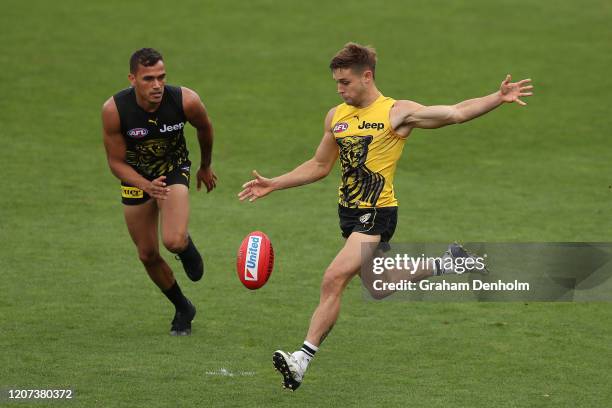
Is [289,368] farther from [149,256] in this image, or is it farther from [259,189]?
[149,256]

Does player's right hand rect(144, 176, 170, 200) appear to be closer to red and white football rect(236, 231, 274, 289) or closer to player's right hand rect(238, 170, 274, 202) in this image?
player's right hand rect(238, 170, 274, 202)

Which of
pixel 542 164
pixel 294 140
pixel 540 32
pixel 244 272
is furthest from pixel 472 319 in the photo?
pixel 540 32

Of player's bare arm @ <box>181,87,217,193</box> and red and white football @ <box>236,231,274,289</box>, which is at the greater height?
player's bare arm @ <box>181,87,217,193</box>

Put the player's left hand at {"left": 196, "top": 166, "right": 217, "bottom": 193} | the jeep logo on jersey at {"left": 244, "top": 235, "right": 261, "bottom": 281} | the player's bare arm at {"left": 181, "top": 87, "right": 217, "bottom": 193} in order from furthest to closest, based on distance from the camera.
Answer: the player's left hand at {"left": 196, "top": 166, "right": 217, "bottom": 193} → the player's bare arm at {"left": 181, "top": 87, "right": 217, "bottom": 193} → the jeep logo on jersey at {"left": 244, "top": 235, "right": 261, "bottom": 281}

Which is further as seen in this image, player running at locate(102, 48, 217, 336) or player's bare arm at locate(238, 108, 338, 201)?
player running at locate(102, 48, 217, 336)

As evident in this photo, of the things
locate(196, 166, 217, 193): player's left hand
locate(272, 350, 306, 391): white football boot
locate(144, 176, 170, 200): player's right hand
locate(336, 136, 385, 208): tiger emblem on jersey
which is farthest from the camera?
locate(196, 166, 217, 193): player's left hand

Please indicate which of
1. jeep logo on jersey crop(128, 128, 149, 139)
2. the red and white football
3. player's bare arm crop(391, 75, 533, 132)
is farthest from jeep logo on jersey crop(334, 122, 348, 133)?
jeep logo on jersey crop(128, 128, 149, 139)

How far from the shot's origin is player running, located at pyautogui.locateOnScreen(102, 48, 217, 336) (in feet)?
32.7

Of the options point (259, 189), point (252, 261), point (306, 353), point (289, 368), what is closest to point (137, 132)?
point (259, 189)

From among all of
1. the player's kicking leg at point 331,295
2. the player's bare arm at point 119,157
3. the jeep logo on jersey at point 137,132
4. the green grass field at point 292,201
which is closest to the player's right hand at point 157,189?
the player's bare arm at point 119,157

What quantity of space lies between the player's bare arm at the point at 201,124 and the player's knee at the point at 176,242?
0.98m

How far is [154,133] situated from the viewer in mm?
10188

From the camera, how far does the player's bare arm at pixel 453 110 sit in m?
8.72

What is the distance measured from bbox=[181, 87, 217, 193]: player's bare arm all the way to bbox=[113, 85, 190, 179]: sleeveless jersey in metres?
0.06
